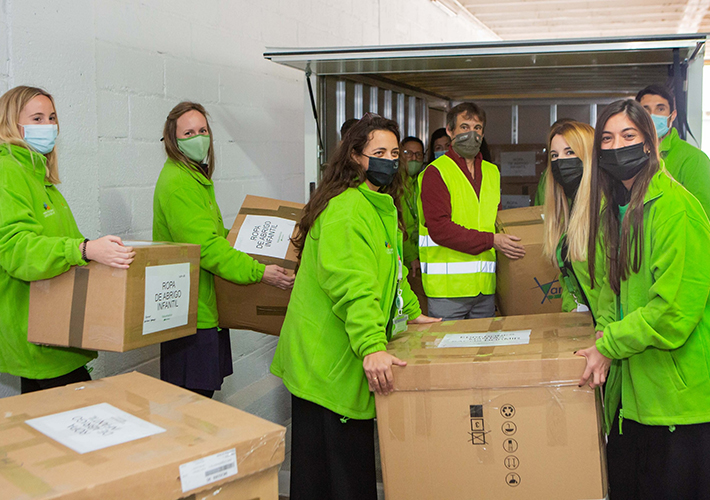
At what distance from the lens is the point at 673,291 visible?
1.41m

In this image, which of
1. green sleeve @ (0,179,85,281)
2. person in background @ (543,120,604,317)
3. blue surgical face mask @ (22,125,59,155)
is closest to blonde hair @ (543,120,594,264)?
person in background @ (543,120,604,317)

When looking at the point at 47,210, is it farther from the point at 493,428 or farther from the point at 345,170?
the point at 493,428

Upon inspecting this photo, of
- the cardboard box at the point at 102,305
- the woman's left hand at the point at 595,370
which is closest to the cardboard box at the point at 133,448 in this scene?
the cardboard box at the point at 102,305

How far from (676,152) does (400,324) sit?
57.2 inches

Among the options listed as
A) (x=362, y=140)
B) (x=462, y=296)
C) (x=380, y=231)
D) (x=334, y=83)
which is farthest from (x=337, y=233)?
(x=334, y=83)

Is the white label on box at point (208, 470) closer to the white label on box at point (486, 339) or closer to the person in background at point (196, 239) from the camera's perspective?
the white label on box at point (486, 339)

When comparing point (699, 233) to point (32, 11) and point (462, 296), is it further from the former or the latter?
point (32, 11)

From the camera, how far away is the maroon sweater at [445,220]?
8.41 feet

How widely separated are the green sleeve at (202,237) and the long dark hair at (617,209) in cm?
117

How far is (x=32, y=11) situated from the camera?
2.05 metres

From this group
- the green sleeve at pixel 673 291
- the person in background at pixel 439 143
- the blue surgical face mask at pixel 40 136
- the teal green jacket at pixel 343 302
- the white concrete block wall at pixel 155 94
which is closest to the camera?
the green sleeve at pixel 673 291

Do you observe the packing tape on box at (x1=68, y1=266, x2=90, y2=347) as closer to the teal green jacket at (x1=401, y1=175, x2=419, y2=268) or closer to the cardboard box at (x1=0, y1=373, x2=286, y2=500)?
the cardboard box at (x1=0, y1=373, x2=286, y2=500)

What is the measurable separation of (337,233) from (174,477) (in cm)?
88

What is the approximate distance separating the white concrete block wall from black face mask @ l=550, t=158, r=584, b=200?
5.46 ft
